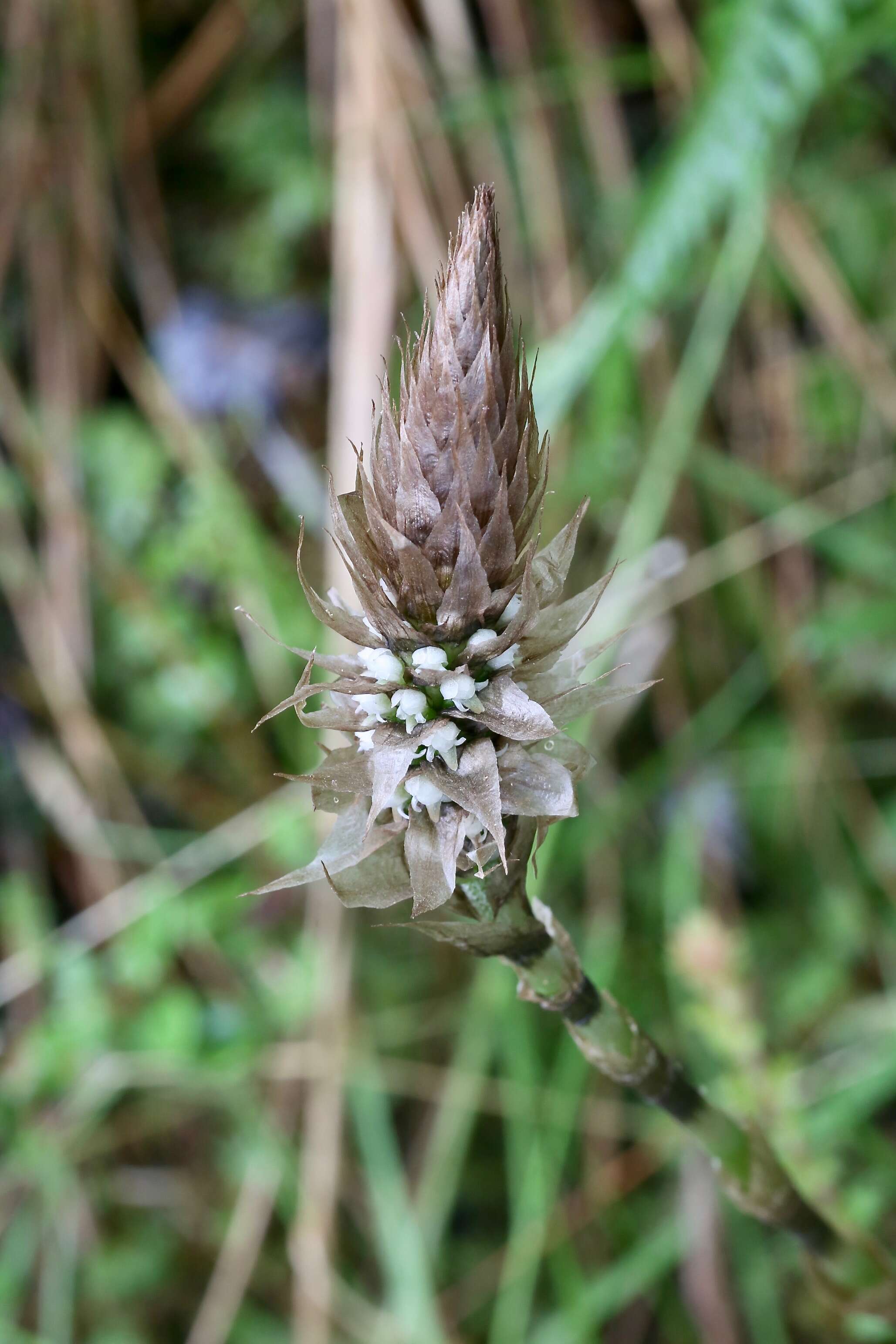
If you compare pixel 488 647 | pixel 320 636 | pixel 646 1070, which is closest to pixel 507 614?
pixel 488 647

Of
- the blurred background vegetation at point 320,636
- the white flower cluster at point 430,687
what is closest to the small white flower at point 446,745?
the white flower cluster at point 430,687

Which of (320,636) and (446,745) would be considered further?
(320,636)

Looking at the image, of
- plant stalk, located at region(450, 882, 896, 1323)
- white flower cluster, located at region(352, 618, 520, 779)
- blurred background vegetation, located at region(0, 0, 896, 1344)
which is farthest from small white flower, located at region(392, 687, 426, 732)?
blurred background vegetation, located at region(0, 0, 896, 1344)

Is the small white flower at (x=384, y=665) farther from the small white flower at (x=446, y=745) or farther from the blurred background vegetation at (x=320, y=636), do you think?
the blurred background vegetation at (x=320, y=636)

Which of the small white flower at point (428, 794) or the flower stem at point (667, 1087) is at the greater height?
the small white flower at point (428, 794)

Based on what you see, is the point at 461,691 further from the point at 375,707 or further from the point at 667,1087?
the point at 667,1087

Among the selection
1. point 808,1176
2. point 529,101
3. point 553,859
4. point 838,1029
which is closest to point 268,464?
point 529,101

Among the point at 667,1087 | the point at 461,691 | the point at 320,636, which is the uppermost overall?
the point at 461,691
